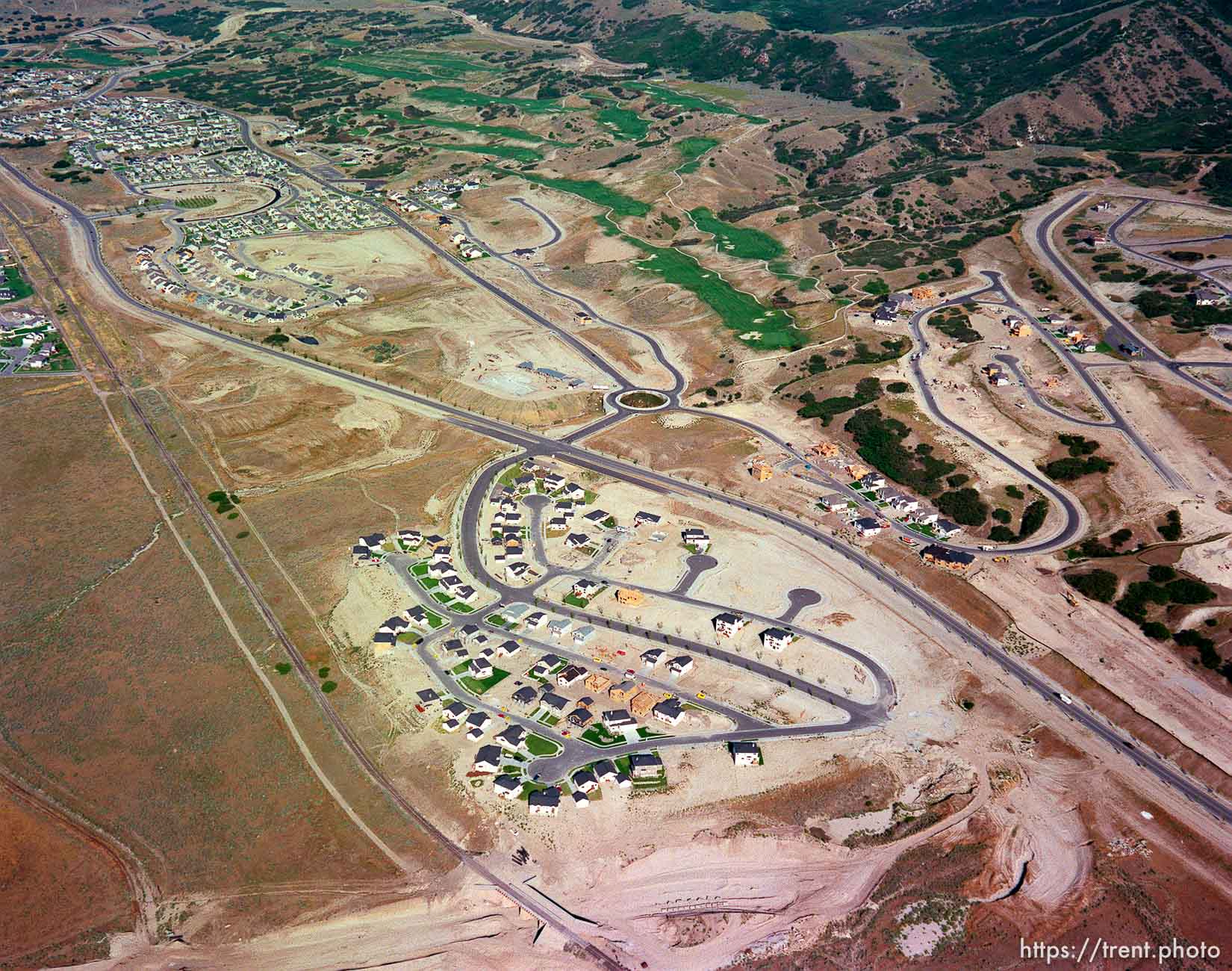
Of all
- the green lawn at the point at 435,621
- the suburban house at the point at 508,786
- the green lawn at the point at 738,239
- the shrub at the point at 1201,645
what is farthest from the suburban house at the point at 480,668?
the green lawn at the point at 738,239

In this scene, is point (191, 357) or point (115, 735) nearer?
point (115, 735)

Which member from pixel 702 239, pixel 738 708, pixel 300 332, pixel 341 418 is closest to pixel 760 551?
pixel 738 708

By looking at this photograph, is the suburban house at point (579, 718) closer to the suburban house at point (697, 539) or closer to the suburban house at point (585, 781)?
the suburban house at point (585, 781)

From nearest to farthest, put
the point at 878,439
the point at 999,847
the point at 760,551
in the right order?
the point at 999,847 → the point at 760,551 → the point at 878,439

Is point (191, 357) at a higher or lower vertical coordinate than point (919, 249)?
lower

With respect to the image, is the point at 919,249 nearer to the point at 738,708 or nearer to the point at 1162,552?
the point at 1162,552

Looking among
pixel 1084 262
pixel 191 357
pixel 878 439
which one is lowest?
pixel 191 357

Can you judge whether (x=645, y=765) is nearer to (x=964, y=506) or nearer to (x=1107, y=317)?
(x=964, y=506)

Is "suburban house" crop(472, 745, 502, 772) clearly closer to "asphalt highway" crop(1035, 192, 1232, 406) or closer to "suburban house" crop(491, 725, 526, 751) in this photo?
"suburban house" crop(491, 725, 526, 751)
